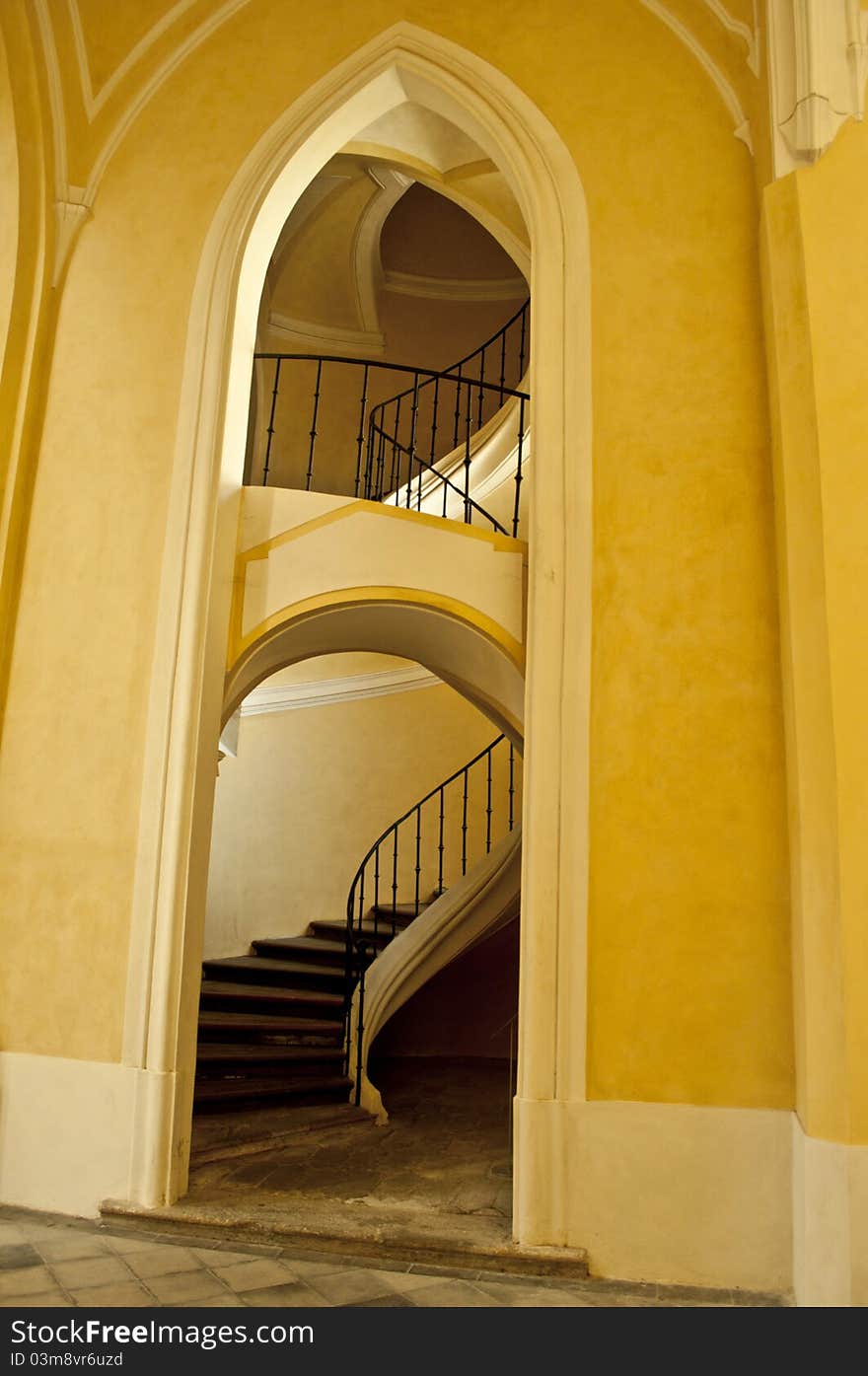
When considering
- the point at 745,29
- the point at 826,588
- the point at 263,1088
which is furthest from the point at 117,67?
the point at 263,1088

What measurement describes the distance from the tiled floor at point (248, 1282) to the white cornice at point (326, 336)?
29.5 ft

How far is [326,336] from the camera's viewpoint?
11367mm

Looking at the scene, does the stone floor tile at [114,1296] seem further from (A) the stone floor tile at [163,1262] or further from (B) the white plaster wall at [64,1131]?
(B) the white plaster wall at [64,1131]

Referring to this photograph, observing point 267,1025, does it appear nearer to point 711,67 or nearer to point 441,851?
point 441,851

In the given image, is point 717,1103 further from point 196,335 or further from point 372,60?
point 372,60

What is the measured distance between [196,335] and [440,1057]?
20.0 feet

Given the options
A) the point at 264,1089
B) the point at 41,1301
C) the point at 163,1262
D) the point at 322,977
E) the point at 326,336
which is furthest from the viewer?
the point at 326,336

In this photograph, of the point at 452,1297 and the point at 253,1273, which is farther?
the point at 253,1273

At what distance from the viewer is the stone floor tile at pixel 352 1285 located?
3713 mm

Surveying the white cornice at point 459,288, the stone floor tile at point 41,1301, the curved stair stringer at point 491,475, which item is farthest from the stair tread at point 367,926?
the white cornice at point 459,288

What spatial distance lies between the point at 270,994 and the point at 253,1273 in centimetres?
326

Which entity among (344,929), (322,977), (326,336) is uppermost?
(326,336)

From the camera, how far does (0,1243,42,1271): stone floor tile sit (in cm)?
392

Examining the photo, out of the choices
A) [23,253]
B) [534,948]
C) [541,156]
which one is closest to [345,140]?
[541,156]
